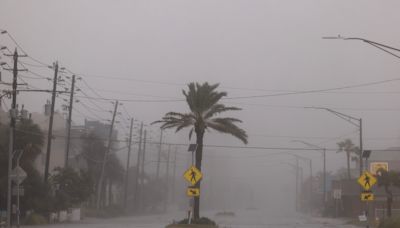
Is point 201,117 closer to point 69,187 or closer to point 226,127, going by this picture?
point 226,127

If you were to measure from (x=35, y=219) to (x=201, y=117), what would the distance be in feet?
66.3

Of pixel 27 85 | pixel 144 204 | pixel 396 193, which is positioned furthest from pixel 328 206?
pixel 27 85

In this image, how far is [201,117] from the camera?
53.2 metres

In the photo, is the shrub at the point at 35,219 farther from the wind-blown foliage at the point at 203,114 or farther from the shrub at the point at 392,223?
the shrub at the point at 392,223

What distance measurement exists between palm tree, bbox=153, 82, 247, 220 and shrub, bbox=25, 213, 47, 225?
57.1ft

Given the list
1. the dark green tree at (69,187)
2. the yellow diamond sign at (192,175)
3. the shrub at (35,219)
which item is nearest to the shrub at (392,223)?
the yellow diamond sign at (192,175)

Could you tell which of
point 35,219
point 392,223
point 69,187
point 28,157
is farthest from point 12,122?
point 69,187

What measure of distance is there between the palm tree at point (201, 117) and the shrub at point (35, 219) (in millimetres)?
17417

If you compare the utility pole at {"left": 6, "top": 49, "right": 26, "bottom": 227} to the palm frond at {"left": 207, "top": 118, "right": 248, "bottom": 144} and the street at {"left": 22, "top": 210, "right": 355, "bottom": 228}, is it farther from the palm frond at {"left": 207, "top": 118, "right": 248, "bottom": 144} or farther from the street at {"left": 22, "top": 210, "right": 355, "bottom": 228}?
the palm frond at {"left": 207, "top": 118, "right": 248, "bottom": 144}

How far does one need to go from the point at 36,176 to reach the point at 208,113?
21760mm

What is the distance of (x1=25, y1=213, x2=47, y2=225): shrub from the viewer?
6196 cm

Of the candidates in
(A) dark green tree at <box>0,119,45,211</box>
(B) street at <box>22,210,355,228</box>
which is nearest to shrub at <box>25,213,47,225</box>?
(A) dark green tree at <box>0,119,45,211</box>

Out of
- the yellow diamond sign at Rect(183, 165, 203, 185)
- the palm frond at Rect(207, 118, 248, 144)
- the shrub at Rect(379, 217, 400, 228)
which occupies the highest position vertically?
the palm frond at Rect(207, 118, 248, 144)

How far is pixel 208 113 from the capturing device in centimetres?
5331
